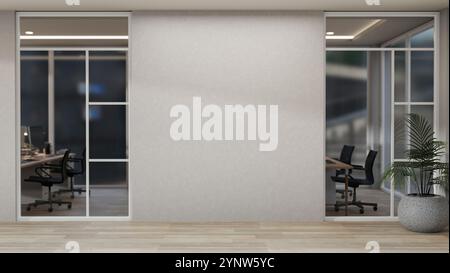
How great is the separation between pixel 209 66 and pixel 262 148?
1399 mm

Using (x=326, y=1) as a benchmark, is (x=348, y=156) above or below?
below

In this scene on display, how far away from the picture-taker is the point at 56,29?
32.3 ft

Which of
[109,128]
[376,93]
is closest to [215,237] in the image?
[109,128]

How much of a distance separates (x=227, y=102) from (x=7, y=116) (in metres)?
3.16

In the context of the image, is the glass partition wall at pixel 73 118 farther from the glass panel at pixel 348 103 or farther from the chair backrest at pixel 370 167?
the glass panel at pixel 348 103

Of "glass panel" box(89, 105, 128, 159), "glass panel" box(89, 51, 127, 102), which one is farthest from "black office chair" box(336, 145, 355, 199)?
"glass panel" box(89, 51, 127, 102)

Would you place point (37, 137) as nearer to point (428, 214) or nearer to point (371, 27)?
point (371, 27)

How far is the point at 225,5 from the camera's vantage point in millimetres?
7316

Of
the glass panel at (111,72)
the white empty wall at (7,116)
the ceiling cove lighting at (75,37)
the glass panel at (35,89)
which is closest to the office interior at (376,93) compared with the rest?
the ceiling cove lighting at (75,37)

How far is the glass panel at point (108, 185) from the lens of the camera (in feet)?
30.7

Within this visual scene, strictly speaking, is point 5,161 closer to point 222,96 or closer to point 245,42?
point 222,96

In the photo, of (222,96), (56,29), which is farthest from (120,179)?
(222,96)

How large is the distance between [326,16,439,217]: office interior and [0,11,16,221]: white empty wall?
4.56m

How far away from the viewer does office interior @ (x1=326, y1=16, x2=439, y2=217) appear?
8148 millimetres
